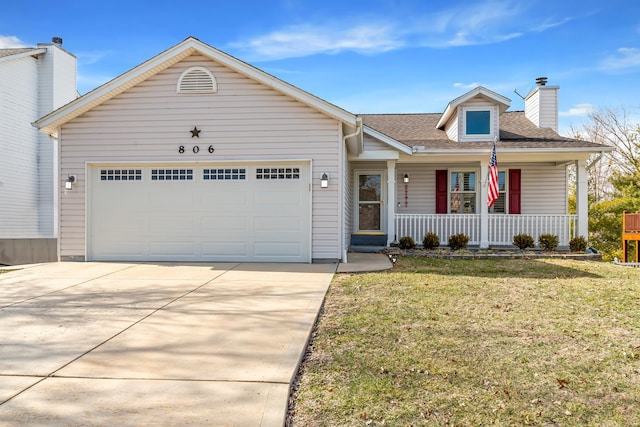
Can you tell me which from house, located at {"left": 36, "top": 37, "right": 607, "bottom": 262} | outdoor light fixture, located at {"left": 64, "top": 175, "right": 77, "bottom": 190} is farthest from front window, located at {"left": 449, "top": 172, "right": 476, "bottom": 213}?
outdoor light fixture, located at {"left": 64, "top": 175, "right": 77, "bottom": 190}

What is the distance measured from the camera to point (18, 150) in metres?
15.6

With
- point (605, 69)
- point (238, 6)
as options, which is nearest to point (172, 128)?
point (238, 6)

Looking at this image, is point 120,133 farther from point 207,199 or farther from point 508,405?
point 508,405

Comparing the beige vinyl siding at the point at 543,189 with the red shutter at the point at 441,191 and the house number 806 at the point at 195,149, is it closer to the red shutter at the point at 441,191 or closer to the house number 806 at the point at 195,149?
the red shutter at the point at 441,191

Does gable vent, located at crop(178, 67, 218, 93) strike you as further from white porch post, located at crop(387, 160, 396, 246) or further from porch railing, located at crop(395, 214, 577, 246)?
porch railing, located at crop(395, 214, 577, 246)

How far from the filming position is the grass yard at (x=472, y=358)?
2.91 m

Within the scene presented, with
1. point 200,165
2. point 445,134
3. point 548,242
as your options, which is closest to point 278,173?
point 200,165

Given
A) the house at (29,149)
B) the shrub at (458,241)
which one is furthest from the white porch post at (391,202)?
the house at (29,149)

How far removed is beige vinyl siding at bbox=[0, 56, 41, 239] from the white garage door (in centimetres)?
702

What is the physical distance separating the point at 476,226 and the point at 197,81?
8.84 meters

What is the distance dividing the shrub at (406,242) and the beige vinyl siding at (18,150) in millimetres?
13018

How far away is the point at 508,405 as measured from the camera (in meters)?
3.00

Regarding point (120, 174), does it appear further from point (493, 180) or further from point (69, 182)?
point (493, 180)

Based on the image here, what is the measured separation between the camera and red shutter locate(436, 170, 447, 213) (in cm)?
1440
